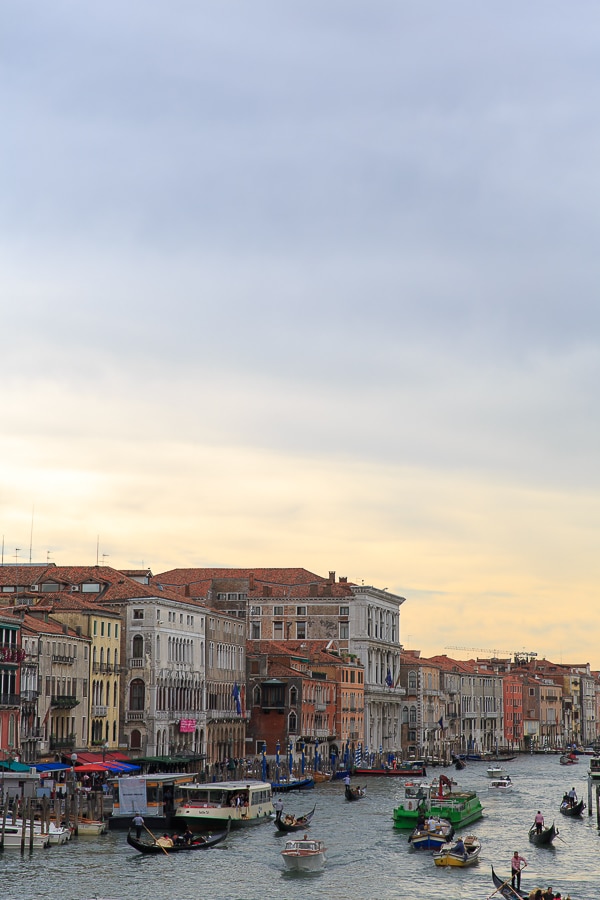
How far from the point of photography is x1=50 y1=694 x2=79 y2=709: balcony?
2881 inches

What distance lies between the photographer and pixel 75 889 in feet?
144

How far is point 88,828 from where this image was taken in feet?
182

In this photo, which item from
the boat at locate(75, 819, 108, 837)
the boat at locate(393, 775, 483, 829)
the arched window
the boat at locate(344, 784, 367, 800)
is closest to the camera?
the boat at locate(75, 819, 108, 837)

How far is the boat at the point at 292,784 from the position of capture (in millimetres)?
84062

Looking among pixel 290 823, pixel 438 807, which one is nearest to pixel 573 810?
pixel 438 807

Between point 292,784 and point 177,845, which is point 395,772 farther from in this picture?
point 177,845

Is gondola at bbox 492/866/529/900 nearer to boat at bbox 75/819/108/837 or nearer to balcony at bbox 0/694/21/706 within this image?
boat at bbox 75/819/108/837

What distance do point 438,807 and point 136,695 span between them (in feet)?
88.7

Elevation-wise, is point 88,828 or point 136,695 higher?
point 136,695

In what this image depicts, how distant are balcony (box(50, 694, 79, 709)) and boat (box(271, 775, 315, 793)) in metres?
14.8

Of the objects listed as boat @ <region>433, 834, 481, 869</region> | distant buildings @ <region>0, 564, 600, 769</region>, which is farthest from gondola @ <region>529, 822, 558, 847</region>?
distant buildings @ <region>0, 564, 600, 769</region>

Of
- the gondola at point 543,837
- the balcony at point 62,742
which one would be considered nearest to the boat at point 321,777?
the balcony at point 62,742

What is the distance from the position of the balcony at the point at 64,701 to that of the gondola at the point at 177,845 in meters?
19.5

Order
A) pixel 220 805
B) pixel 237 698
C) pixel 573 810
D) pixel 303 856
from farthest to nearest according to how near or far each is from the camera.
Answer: pixel 237 698
pixel 573 810
pixel 220 805
pixel 303 856
